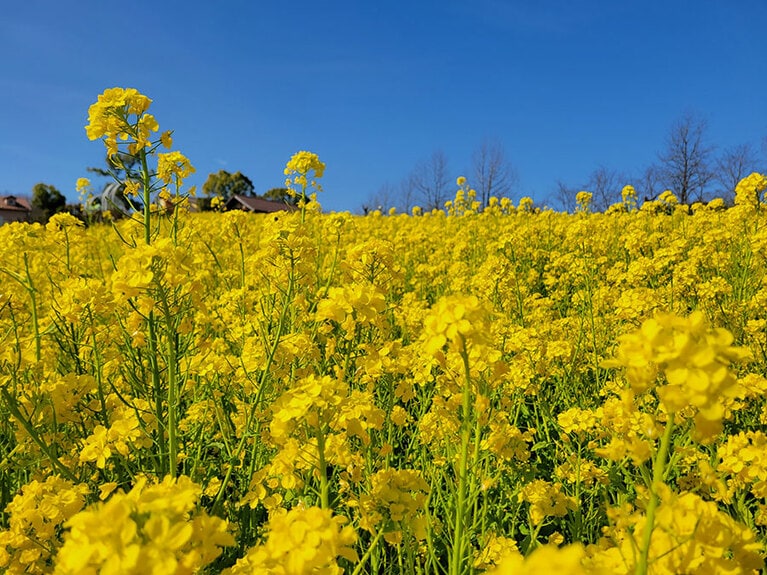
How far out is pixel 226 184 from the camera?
4341 cm

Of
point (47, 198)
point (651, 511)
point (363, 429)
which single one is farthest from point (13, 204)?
point (651, 511)

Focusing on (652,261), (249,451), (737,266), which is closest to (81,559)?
(249,451)

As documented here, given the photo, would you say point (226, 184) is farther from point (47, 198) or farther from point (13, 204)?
point (13, 204)

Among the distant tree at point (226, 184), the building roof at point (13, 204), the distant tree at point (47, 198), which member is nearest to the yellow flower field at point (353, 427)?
the distant tree at point (47, 198)

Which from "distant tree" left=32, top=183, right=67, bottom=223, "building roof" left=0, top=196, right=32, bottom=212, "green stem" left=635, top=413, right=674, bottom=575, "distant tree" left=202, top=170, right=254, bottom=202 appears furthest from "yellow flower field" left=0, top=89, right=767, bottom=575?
"building roof" left=0, top=196, right=32, bottom=212

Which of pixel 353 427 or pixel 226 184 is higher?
pixel 226 184

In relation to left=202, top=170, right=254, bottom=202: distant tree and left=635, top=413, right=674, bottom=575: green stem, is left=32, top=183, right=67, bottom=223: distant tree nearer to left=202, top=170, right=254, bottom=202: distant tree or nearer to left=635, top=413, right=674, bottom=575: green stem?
left=202, top=170, right=254, bottom=202: distant tree

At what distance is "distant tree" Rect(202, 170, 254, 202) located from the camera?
42.8 m

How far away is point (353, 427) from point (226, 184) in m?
45.1

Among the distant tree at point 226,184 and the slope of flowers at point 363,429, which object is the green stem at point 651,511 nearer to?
the slope of flowers at point 363,429

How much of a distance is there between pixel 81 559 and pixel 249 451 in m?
1.69

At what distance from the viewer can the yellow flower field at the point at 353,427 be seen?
32.9 inches

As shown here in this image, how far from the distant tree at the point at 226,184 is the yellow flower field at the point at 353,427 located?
41.6 meters

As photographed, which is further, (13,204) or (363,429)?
(13,204)
